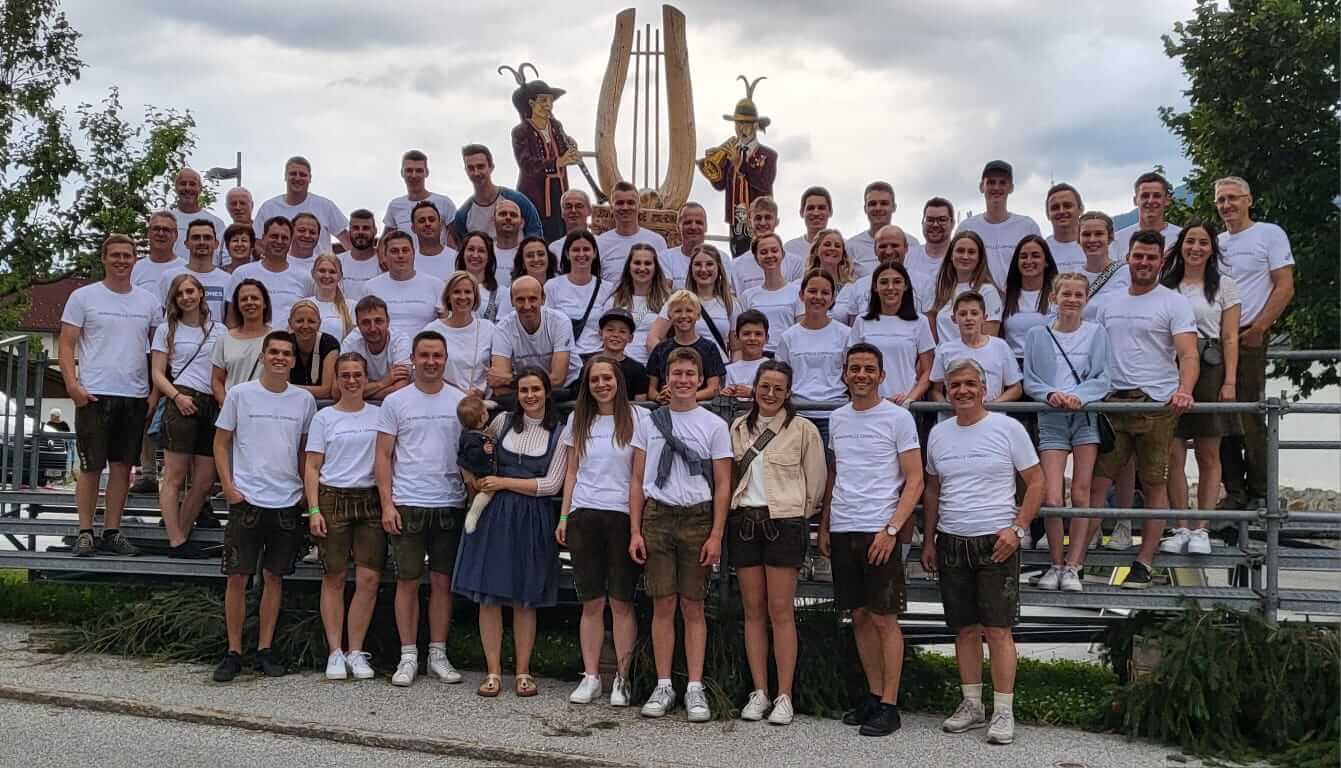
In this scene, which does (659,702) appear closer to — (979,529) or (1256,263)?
Result: (979,529)

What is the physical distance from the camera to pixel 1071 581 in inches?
238

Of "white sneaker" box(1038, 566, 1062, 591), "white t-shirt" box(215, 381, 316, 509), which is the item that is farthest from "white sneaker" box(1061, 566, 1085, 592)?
"white t-shirt" box(215, 381, 316, 509)

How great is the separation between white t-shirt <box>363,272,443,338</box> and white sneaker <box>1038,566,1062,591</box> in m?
3.76

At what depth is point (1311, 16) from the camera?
50.8 ft

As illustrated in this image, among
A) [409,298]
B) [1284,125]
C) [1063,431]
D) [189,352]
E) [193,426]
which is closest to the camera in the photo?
[1063,431]

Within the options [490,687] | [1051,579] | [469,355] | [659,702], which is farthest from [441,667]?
[1051,579]

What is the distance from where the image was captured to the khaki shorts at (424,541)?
6.36m

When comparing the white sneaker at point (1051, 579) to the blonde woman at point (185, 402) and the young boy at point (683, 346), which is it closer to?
the young boy at point (683, 346)

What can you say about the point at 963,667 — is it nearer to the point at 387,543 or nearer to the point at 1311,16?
the point at 387,543

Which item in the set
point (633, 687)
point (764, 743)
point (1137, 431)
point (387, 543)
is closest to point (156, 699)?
point (387, 543)

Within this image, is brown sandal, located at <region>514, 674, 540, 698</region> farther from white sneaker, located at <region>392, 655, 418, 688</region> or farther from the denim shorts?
the denim shorts

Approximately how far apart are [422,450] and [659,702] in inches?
69.9

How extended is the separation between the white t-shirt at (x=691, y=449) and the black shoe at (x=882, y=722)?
49.4 inches

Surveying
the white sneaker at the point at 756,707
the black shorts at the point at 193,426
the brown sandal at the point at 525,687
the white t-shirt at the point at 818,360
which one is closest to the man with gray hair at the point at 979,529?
the white sneaker at the point at 756,707
